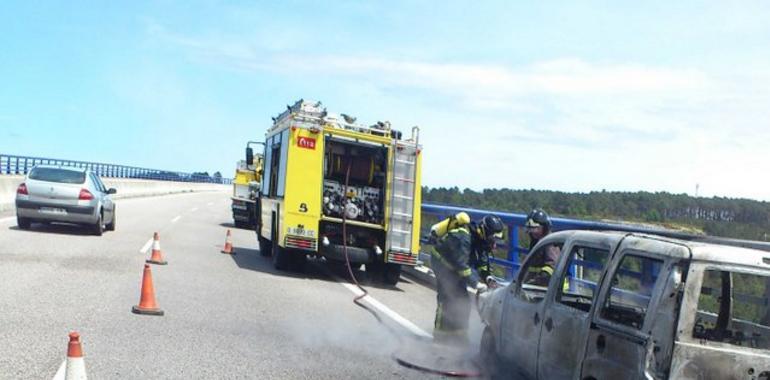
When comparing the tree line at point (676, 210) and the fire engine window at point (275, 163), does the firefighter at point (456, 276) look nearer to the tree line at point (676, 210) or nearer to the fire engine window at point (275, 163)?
the tree line at point (676, 210)

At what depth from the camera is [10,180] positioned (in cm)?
2733

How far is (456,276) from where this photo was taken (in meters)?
8.71

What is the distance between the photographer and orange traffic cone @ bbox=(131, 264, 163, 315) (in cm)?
956

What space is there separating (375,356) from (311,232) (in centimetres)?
660

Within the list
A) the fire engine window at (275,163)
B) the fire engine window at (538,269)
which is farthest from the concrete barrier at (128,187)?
the fire engine window at (538,269)

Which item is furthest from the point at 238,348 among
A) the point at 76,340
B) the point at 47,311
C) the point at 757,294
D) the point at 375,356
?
the point at 757,294

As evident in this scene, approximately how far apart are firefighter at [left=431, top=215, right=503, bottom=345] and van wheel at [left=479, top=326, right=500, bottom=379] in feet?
2.37

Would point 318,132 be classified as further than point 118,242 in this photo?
No

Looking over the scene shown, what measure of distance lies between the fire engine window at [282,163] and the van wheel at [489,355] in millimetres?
7612

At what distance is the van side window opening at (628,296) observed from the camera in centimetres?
538

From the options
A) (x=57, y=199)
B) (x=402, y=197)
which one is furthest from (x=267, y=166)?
(x=57, y=199)

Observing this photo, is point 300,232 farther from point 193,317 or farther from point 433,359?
point 433,359

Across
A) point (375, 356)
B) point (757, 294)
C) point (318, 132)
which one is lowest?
point (375, 356)

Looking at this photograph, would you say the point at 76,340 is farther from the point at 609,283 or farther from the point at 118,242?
the point at 118,242
